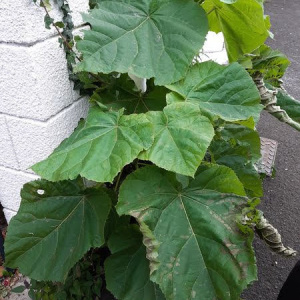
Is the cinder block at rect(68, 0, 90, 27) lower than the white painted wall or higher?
higher

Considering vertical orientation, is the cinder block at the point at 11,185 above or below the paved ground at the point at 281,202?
above

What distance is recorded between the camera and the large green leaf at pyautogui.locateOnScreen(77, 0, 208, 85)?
125 cm

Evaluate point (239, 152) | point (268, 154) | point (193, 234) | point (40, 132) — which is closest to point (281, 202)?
point (268, 154)

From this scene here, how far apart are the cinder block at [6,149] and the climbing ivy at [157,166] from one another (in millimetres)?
407

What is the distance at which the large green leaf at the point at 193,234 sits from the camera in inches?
45.1

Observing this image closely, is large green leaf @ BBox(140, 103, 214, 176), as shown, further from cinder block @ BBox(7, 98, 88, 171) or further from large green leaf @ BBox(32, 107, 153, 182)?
cinder block @ BBox(7, 98, 88, 171)

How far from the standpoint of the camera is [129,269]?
1.41m

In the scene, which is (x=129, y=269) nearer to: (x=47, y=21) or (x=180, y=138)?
(x=180, y=138)

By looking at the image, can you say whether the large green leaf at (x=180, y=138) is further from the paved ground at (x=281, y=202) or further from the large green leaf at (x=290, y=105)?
the paved ground at (x=281, y=202)

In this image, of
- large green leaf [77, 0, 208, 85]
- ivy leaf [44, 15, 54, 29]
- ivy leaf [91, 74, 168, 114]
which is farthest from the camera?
ivy leaf [91, 74, 168, 114]

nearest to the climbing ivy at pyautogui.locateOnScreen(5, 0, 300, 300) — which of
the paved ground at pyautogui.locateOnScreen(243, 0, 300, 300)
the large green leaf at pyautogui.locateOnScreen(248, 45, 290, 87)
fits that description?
the large green leaf at pyautogui.locateOnScreen(248, 45, 290, 87)

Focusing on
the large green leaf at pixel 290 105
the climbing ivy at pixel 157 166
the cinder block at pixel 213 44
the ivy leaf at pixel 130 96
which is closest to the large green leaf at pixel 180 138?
the climbing ivy at pixel 157 166

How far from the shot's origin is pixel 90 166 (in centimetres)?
112

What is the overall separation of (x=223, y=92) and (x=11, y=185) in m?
1.22
